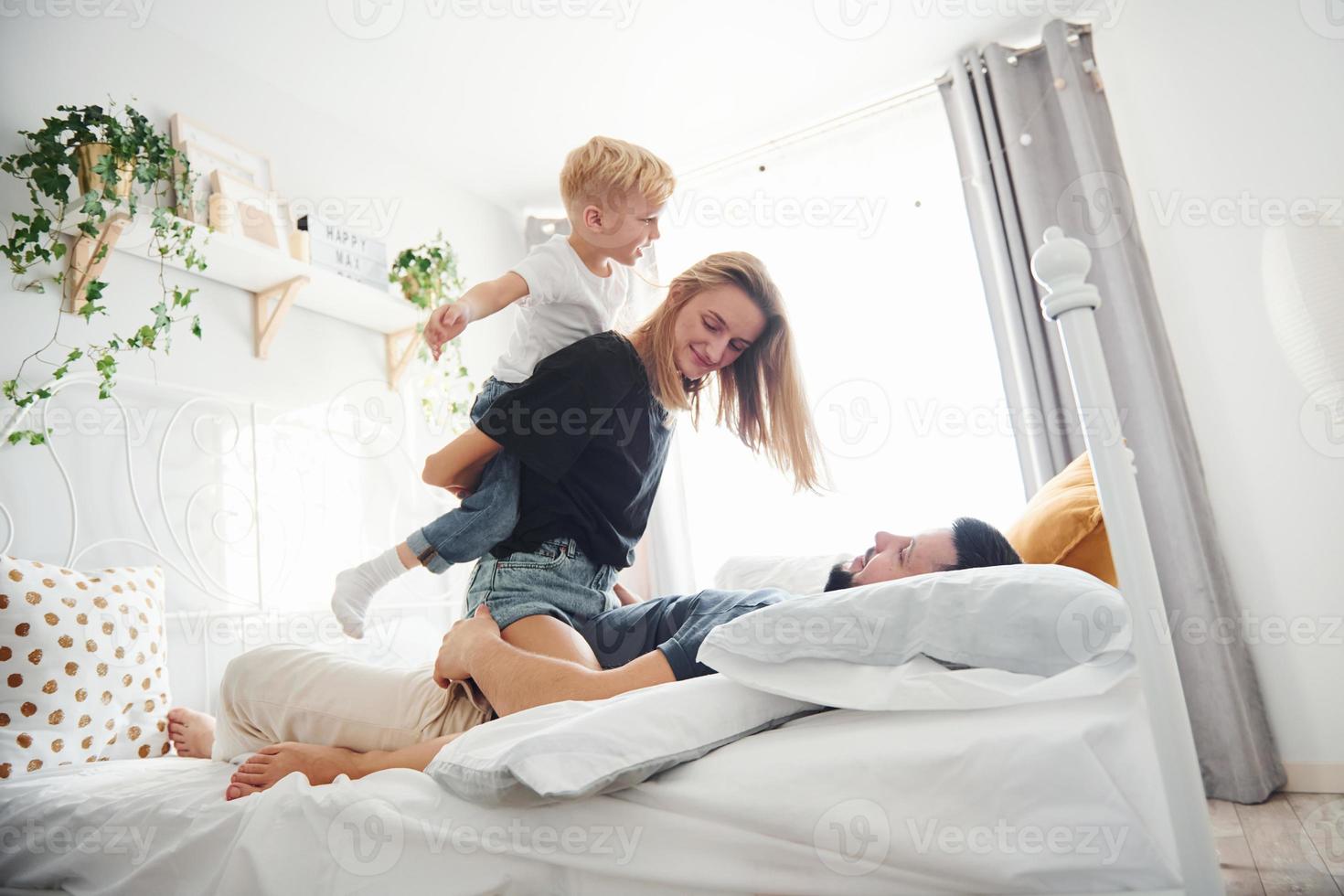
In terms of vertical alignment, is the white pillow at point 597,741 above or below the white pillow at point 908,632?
below

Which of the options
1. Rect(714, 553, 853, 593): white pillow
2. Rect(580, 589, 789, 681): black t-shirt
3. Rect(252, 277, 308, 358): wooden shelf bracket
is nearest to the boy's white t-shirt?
Rect(580, 589, 789, 681): black t-shirt

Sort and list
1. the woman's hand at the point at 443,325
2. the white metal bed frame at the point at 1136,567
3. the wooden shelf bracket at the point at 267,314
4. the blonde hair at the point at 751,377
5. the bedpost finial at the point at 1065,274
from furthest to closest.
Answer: the wooden shelf bracket at the point at 267,314 → the blonde hair at the point at 751,377 → the woman's hand at the point at 443,325 → the bedpost finial at the point at 1065,274 → the white metal bed frame at the point at 1136,567

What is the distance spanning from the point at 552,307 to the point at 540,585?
57 cm

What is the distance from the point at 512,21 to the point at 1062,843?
251 centimetres

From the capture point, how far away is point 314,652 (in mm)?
1261

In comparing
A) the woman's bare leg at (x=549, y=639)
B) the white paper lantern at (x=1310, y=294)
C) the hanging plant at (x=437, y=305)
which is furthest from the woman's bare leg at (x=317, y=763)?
the white paper lantern at (x=1310, y=294)

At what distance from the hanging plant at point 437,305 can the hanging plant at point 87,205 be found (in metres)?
0.71

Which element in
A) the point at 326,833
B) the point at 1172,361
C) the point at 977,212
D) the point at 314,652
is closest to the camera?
the point at 326,833

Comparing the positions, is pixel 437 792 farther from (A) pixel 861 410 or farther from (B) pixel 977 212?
(B) pixel 977 212

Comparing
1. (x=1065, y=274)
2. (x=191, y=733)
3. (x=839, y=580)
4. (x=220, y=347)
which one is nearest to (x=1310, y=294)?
(x=839, y=580)

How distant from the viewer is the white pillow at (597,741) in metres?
0.77

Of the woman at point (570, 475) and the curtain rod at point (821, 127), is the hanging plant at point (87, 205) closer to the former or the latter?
the woman at point (570, 475)

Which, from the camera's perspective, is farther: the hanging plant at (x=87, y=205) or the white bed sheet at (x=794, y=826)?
the hanging plant at (x=87, y=205)

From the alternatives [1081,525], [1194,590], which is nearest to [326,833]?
[1081,525]
